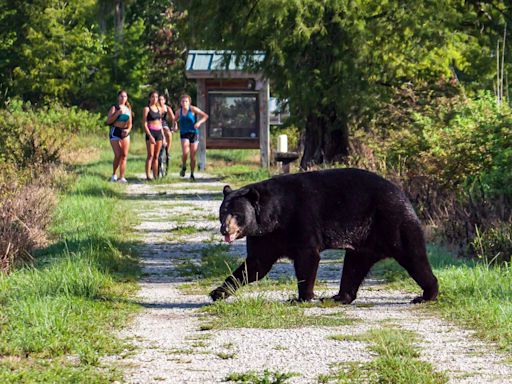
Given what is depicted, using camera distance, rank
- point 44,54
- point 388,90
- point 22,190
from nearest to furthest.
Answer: point 22,190
point 388,90
point 44,54

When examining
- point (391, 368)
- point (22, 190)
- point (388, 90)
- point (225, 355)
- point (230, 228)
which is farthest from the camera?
point (388, 90)

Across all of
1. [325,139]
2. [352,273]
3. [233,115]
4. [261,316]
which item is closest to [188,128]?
[325,139]

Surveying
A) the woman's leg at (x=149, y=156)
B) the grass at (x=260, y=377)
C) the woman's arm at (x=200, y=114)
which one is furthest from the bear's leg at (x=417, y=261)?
the woman's arm at (x=200, y=114)

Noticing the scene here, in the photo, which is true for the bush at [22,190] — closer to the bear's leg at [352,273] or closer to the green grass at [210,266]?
the green grass at [210,266]

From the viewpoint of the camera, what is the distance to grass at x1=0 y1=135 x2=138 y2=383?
25.2ft

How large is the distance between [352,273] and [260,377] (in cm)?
351

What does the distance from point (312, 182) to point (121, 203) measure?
32.8 feet

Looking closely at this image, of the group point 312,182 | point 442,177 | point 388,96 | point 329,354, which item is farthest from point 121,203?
point 329,354

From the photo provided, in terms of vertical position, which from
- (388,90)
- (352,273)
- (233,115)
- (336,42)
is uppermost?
(336,42)

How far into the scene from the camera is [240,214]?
10211 millimetres

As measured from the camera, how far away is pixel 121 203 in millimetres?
20203

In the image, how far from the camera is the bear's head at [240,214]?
10.2 metres

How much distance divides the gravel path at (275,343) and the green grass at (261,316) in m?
0.15

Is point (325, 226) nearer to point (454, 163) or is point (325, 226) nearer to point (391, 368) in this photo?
point (391, 368)
